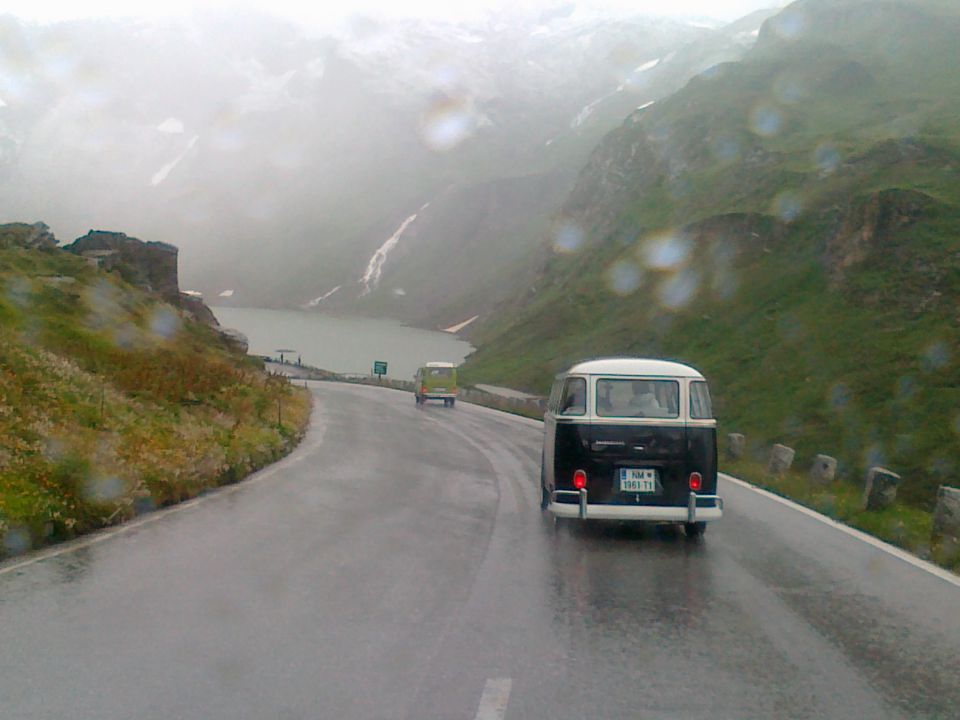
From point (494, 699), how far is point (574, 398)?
20.1 feet

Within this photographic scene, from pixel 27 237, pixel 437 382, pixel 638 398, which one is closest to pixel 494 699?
pixel 638 398

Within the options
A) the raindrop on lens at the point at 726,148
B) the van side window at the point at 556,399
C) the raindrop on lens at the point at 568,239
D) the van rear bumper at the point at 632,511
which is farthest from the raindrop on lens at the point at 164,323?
the raindrop on lens at the point at 568,239

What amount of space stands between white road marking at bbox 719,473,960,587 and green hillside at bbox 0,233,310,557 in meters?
8.74

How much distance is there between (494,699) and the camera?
555 centimetres

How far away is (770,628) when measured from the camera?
24.2 ft

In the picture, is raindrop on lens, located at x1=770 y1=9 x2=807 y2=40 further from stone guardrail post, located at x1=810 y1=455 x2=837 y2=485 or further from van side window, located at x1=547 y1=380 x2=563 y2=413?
van side window, located at x1=547 y1=380 x2=563 y2=413

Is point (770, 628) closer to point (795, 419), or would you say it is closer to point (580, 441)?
point (580, 441)

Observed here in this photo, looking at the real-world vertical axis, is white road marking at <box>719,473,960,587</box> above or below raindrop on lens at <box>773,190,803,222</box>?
below

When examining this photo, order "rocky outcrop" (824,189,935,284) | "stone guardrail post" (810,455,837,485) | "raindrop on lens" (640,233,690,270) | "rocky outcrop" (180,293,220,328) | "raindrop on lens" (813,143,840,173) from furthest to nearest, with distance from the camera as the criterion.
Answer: "raindrop on lens" (640,233,690,270), "raindrop on lens" (813,143,840,173), "rocky outcrop" (824,189,935,284), "rocky outcrop" (180,293,220,328), "stone guardrail post" (810,455,837,485)

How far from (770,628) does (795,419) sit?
37.6 metres

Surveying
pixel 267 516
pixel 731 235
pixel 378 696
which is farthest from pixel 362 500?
pixel 731 235

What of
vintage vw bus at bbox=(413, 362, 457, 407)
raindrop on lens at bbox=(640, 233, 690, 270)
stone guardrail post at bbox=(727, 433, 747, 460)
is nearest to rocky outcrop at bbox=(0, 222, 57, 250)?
vintage vw bus at bbox=(413, 362, 457, 407)

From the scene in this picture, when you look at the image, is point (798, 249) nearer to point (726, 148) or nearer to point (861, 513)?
point (726, 148)

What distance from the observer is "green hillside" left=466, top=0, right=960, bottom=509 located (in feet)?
137
